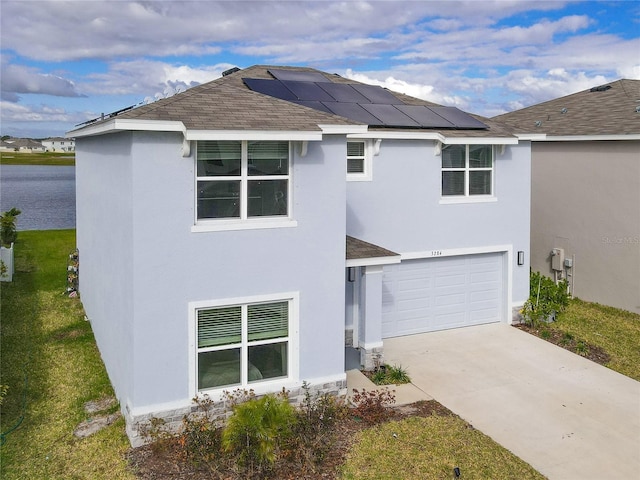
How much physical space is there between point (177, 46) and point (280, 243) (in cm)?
1533

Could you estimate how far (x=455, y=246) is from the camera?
1406 centimetres

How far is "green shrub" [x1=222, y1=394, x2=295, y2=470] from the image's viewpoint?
749 centimetres

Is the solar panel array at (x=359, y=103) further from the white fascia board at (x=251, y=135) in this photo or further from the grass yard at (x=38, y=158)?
the grass yard at (x=38, y=158)

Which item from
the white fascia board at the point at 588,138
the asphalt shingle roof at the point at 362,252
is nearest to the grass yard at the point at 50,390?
the asphalt shingle roof at the point at 362,252

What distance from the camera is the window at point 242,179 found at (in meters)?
8.72

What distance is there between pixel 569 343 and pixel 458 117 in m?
6.02

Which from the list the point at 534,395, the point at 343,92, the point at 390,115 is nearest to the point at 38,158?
the point at 343,92

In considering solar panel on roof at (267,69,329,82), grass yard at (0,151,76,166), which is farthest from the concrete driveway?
grass yard at (0,151,76,166)

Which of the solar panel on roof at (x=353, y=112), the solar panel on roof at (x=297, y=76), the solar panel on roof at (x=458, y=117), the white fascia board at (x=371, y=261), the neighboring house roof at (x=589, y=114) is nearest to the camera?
the white fascia board at (x=371, y=261)

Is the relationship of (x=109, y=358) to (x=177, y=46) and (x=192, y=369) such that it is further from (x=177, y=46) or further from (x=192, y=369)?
(x=177, y=46)

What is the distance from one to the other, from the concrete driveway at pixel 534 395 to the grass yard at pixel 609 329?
69 centimetres

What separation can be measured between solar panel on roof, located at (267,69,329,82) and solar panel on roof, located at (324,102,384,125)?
202cm

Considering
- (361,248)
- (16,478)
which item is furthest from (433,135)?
(16,478)

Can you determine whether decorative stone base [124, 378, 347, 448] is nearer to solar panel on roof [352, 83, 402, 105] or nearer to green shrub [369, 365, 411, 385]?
green shrub [369, 365, 411, 385]
